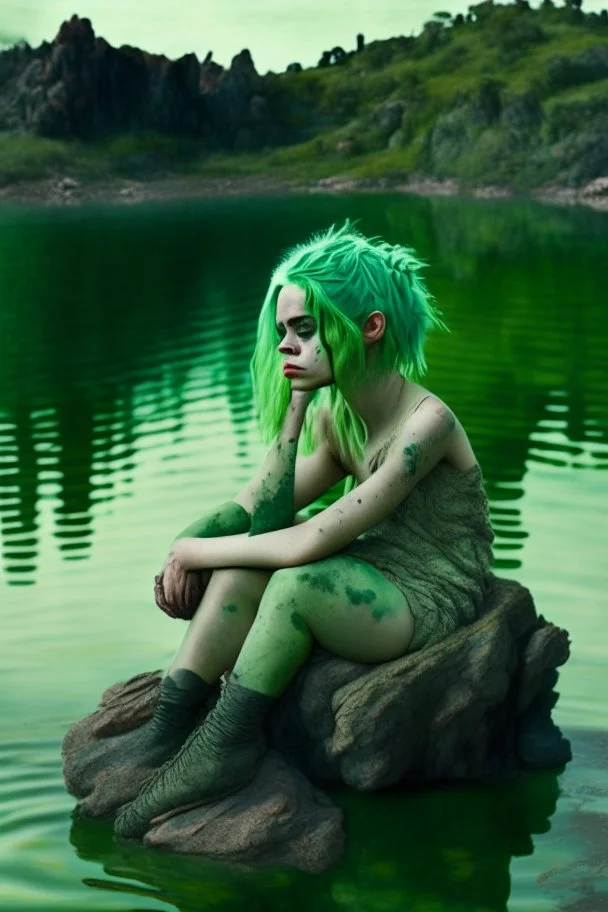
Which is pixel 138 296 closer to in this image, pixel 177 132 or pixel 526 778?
pixel 526 778

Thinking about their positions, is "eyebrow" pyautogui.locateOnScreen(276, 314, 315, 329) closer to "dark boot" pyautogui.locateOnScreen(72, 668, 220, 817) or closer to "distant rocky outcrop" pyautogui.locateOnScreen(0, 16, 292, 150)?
"dark boot" pyautogui.locateOnScreen(72, 668, 220, 817)

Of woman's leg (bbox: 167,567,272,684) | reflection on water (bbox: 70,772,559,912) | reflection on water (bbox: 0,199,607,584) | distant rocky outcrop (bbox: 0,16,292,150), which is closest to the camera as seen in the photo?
reflection on water (bbox: 70,772,559,912)

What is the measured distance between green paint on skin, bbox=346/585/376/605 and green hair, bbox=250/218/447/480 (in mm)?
495

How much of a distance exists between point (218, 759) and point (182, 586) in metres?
0.49

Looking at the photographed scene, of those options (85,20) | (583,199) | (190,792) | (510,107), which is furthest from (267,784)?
(85,20)

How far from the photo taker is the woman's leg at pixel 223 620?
4672 mm

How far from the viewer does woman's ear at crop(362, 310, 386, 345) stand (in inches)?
190

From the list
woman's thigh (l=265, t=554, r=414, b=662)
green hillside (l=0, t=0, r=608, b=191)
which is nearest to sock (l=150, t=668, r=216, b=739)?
woman's thigh (l=265, t=554, r=414, b=662)

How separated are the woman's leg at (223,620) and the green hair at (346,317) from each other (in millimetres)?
471

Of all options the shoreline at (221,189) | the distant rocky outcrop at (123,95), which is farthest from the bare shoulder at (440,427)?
the distant rocky outcrop at (123,95)

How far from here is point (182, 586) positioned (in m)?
4.79

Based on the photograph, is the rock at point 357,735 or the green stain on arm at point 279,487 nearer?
the rock at point 357,735

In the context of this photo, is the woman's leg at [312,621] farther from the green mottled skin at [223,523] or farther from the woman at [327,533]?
the green mottled skin at [223,523]

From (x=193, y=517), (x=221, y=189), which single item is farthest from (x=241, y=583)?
(x=221, y=189)
